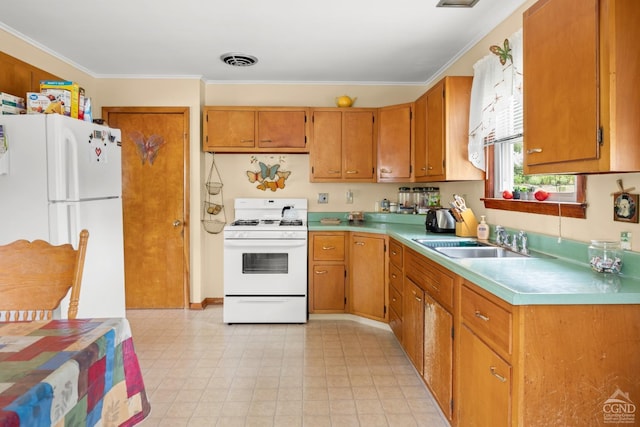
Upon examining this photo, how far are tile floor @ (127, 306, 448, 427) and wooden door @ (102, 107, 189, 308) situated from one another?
440 mm

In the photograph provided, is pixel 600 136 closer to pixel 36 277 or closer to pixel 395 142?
pixel 36 277

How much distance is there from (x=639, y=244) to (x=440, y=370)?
42.6 inches

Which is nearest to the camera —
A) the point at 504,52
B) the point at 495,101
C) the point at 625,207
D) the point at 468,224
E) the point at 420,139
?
the point at 625,207

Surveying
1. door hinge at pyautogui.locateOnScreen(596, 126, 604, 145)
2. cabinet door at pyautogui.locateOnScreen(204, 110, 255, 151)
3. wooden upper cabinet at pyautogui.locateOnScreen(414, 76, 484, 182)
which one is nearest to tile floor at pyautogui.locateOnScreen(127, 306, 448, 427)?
wooden upper cabinet at pyautogui.locateOnScreen(414, 76, 484, 182)

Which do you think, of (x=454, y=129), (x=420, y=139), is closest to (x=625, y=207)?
(x=454, y=129)

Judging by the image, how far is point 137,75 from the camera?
4.07 meters

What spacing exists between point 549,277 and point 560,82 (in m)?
0.75

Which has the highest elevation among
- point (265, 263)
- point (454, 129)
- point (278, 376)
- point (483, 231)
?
point (454, 129)

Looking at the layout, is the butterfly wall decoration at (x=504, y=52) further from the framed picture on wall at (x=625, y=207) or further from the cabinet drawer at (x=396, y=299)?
the cabinet drawer at (x=396, y=299)

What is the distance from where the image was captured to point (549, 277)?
1.61m

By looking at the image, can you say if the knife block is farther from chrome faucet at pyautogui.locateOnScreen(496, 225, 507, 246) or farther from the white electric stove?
the white electric stove

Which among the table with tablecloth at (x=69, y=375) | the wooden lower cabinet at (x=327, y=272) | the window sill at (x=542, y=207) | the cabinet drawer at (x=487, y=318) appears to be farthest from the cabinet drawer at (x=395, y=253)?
the table with tablecloth at (x=69, y=375)

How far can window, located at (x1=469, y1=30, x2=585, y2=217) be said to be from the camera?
89.7 inches

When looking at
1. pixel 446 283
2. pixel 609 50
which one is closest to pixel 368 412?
pixel 446 283
